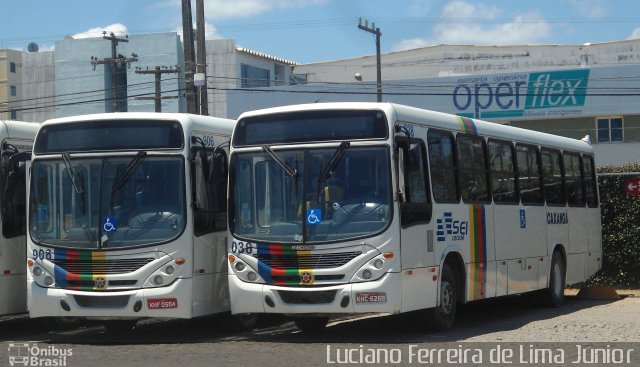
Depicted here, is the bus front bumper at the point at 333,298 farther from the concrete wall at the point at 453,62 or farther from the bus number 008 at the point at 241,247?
the concrete wall at the point at 453,62

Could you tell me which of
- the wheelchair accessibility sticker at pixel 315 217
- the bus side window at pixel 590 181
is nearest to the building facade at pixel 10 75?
the bus side window at pixel 590 181

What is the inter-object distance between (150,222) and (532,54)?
5950 cm

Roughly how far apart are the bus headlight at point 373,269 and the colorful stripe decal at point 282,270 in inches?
23.4

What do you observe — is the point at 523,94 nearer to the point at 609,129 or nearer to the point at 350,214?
the point at 609,129

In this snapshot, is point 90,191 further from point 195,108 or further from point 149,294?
point 195,108

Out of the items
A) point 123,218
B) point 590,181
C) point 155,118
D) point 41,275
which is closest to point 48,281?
point 41,275

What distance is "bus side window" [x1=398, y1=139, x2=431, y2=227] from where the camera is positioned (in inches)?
514

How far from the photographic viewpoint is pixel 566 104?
5100cm

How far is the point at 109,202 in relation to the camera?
44.3 ft

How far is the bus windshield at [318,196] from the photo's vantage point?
42.2 ft

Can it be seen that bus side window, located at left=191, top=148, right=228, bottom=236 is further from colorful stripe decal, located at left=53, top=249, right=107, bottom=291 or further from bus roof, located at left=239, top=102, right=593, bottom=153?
colorful stripe decal, located at left=53, top=249, right=107, bottom=291

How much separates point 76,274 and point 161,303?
4.03ft

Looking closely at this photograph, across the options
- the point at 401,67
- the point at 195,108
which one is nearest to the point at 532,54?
the point at 401,67

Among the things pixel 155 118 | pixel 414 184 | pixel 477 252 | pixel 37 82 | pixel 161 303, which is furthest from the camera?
pixel 37 82
